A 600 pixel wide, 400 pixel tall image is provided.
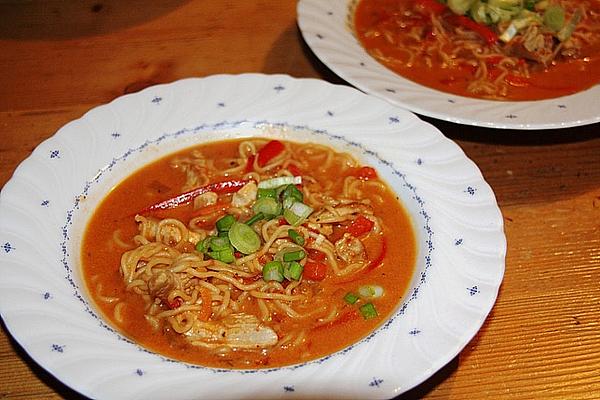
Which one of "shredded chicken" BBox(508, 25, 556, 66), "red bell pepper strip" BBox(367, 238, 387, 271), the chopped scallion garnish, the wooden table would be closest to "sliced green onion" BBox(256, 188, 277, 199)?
the chopped scallion garnish

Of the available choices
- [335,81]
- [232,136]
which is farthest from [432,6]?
[232,136]

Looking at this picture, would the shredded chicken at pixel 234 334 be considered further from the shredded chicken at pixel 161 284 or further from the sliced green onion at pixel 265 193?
the sliced green onion at pixel 265 193

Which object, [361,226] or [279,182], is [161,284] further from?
[361,226]

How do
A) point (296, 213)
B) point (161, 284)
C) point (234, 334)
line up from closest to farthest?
point (234, 334) → point (161, 284) → point (296, 213)

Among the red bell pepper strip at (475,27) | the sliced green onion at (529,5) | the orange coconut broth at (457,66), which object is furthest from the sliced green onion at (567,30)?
the red bell pepper strip at (475,27)

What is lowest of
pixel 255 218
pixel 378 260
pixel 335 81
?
pixel 335 81
